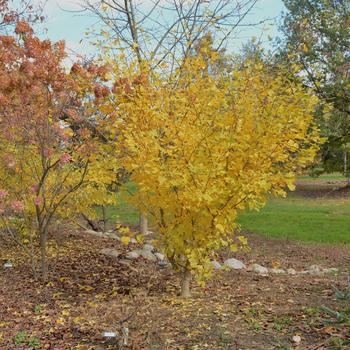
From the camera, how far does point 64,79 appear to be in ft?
16.8

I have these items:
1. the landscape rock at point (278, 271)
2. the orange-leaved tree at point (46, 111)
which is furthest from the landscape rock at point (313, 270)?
the orange-leaved tree at point (46, 111)

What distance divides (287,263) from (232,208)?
344cm

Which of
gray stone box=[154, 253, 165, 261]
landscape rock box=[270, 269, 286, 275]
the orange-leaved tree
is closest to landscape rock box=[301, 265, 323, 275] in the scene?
landscape rock box=[270, 269, 286, 275]

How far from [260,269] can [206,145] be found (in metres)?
3.00

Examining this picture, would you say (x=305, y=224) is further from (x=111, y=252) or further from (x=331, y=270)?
(x=111, y=252)

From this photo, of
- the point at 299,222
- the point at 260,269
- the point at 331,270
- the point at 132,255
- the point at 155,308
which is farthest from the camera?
the point at 299,222

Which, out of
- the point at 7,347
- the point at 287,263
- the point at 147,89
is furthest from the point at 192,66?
the point at 287,263

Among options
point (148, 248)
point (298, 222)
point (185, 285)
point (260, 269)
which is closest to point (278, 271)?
point (260, 269)

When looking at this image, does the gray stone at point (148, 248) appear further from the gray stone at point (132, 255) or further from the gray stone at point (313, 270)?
the gray stone at point (313, 270)

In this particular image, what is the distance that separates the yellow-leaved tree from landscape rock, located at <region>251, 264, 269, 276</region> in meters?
2.08

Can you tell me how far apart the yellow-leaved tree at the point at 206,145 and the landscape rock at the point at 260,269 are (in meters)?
2.08

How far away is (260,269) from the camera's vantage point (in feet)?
22.0

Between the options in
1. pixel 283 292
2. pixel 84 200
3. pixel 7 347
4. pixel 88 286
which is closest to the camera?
pixel 7 347

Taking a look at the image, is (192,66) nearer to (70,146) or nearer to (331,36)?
(70,146)
